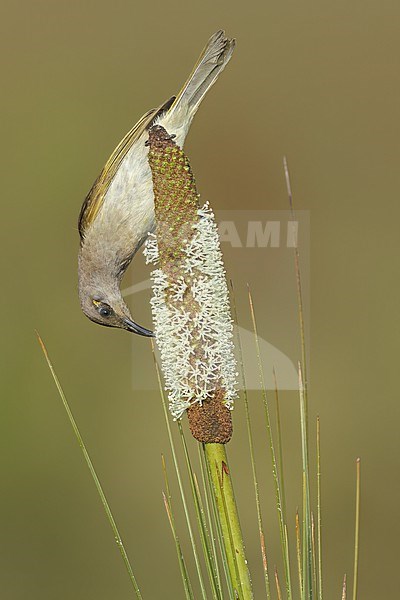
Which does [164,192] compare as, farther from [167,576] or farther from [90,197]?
[167,576]

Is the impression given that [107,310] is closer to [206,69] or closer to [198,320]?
[206,69]

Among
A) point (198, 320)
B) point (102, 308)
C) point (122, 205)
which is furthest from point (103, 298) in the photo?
point (198, 320)

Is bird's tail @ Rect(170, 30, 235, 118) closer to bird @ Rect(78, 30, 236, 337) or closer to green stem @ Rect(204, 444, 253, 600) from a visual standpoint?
bird @ Rect(78, 30, 236, 337)

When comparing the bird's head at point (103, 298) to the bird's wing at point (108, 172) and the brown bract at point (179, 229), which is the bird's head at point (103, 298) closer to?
the bird's wing at point (108, 172)

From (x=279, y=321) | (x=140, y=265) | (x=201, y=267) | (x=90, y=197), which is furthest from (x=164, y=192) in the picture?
(x=279, y=321)

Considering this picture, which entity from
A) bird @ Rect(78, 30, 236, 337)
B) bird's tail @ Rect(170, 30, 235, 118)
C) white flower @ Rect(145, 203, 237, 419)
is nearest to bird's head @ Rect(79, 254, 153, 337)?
bird @ Rect(78, 30, 236, 337)

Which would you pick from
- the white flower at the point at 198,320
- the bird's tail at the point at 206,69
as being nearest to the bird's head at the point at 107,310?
the bird's tail at the point at 206,69

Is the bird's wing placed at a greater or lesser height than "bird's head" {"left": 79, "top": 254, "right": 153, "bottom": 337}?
greater
